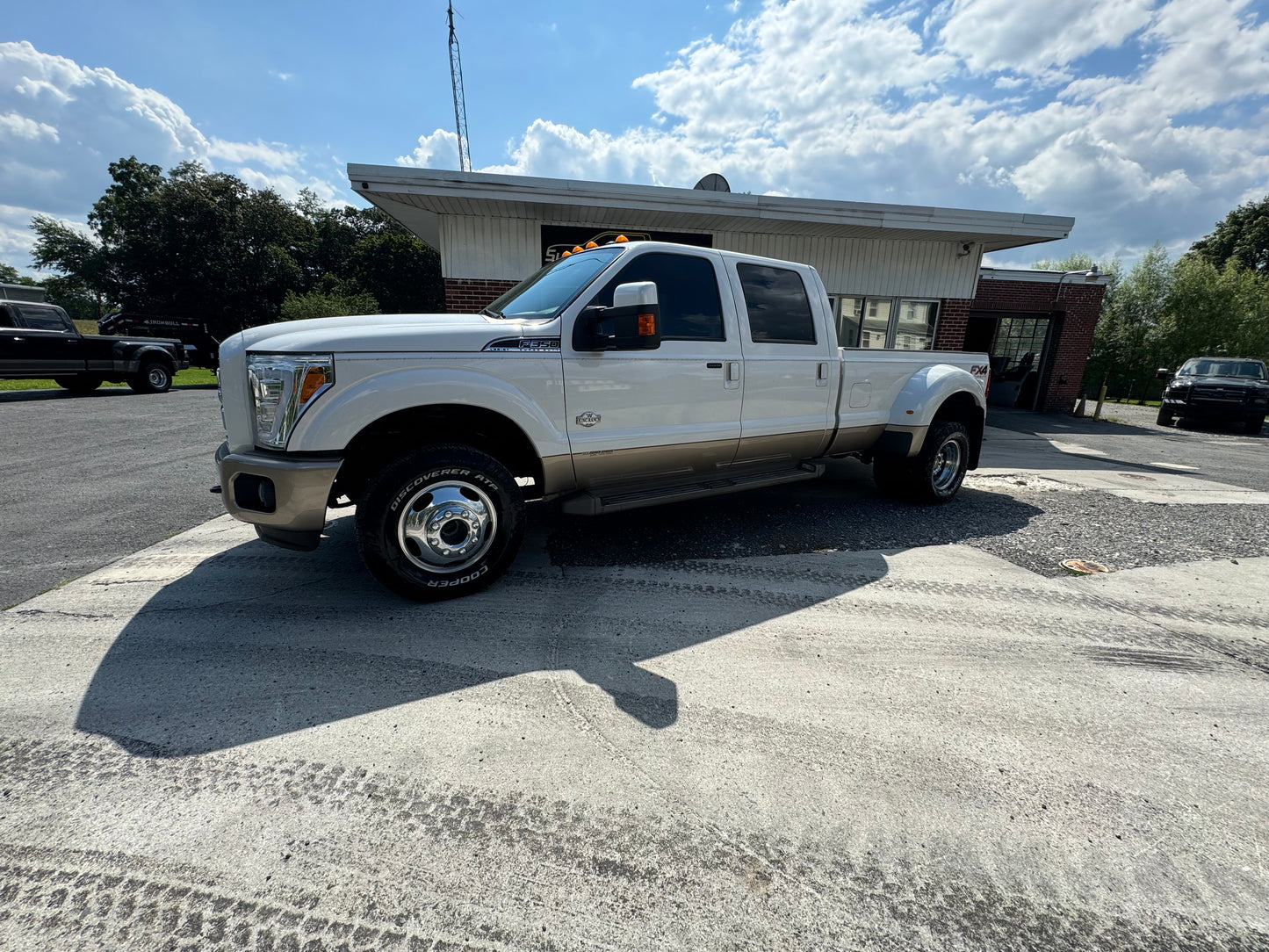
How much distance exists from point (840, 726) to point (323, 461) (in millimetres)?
2704

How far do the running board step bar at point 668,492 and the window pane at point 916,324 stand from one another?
8.86 meters

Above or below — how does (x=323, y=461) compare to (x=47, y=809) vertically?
A: above

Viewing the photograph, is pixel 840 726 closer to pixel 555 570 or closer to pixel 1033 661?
pixel 1033 661

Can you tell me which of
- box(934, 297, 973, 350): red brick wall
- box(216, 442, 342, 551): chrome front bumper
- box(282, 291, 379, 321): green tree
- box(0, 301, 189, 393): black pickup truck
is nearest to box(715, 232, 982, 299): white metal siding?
box(934, 297, 973, 350): red brick wall

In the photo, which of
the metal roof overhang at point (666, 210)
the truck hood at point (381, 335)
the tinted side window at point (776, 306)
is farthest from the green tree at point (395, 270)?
the truck hood at point (381, 335)

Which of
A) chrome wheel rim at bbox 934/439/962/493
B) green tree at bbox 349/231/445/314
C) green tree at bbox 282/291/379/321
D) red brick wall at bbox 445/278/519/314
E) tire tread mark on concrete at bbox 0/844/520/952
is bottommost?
tire tread mark on concrete at bbox 0/844/520/952

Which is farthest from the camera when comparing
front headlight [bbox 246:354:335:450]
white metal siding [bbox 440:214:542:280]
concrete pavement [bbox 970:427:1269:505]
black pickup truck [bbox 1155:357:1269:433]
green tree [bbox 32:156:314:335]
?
green tree [bbox 32:156:314:335]

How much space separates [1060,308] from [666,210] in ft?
42.0

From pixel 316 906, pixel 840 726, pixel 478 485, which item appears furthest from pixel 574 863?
pixel 478 485

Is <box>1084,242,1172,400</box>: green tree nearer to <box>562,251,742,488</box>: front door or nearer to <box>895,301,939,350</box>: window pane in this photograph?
<box>895,301,939,350</box>: window pane

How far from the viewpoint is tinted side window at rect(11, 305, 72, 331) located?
41.8 feet

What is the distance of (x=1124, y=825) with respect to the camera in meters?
1.80

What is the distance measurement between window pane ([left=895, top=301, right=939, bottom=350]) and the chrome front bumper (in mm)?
11856

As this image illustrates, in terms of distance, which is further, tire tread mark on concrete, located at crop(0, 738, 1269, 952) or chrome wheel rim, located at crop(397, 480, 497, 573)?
chrome wheel rim, located at crop(397, 480, 497, 573)
